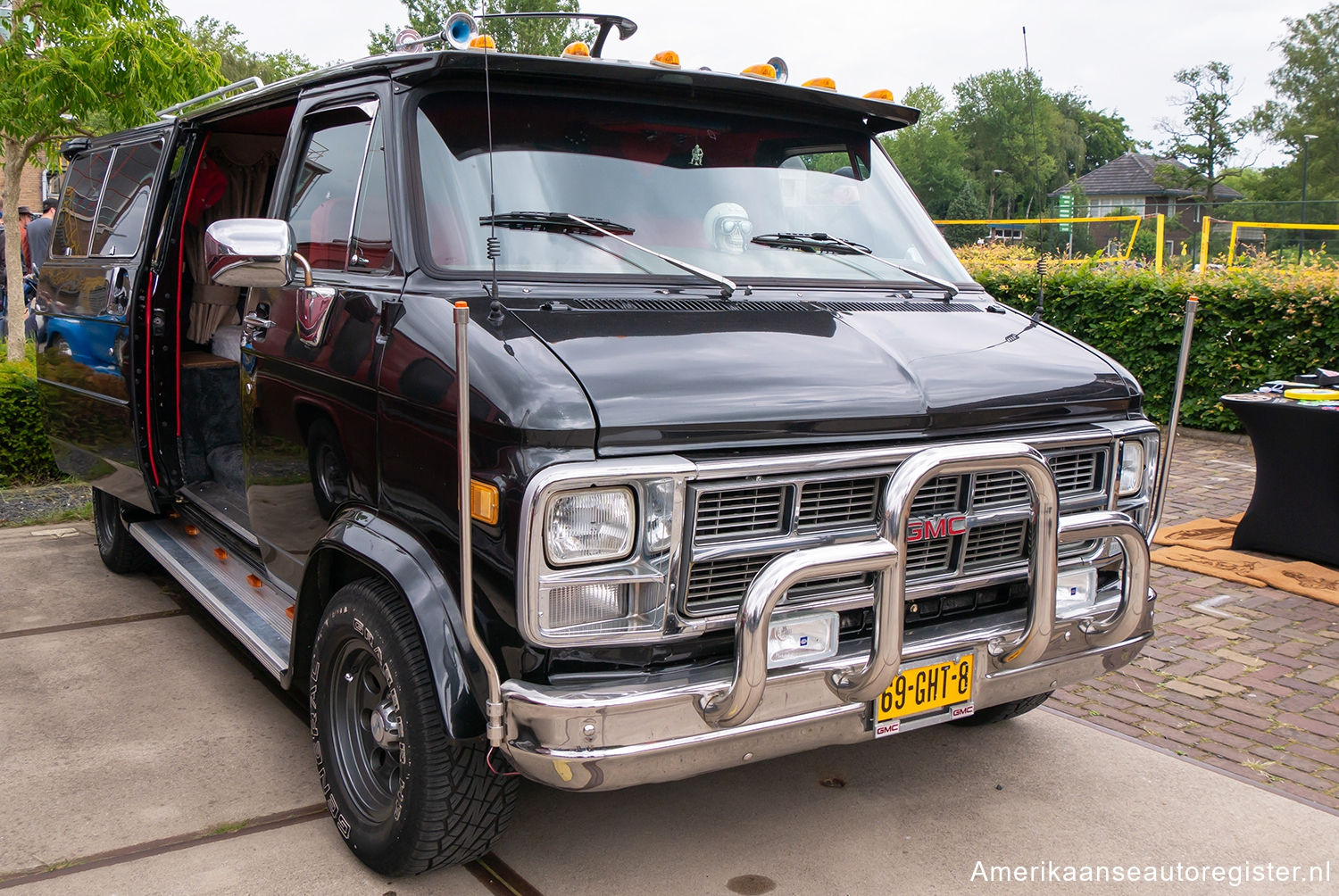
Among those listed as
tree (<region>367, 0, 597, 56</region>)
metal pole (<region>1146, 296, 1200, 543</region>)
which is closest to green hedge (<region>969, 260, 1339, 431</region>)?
tree (<region>367, 0, 597, 56</region>)

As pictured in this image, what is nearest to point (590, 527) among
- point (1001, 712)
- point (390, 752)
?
point (390, 752)

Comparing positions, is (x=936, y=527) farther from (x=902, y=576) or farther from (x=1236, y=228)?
(x=1236, y=228)

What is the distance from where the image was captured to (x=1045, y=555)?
2.89 metres

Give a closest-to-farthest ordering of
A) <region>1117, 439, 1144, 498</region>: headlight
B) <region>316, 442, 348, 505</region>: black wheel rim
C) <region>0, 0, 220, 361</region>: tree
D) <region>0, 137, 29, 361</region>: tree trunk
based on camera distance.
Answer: <region>316, 442, 348, 505</region>: black wheel rim
<region>1117, 439, 1144, 498</region>: headlight
<region>0, 0, 220, 361</region>: tree
<region>0, 137, 29, 361</region>: tree trunk

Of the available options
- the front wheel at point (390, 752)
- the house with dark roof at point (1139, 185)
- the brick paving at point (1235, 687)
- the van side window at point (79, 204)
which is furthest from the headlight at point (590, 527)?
the house with dark roof at point (1139, 185)

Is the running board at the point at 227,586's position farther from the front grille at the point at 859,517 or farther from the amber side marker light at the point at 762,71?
the amber side marker light at the point at 762,71

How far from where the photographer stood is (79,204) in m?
6.11

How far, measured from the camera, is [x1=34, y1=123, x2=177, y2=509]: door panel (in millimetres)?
5129

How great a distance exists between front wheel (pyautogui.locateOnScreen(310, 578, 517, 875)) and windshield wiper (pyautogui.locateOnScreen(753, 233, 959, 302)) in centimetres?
172

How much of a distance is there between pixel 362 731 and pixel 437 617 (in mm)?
768

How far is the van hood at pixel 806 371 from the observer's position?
2662mm

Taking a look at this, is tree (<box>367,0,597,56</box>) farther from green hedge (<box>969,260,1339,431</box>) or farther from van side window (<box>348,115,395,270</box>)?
green hedge (<box>969,260,1339,431</box>)

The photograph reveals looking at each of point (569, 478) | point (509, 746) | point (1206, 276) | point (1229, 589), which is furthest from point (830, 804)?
point (1206, 276)

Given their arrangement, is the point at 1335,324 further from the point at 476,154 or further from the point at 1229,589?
the point at 476,154
